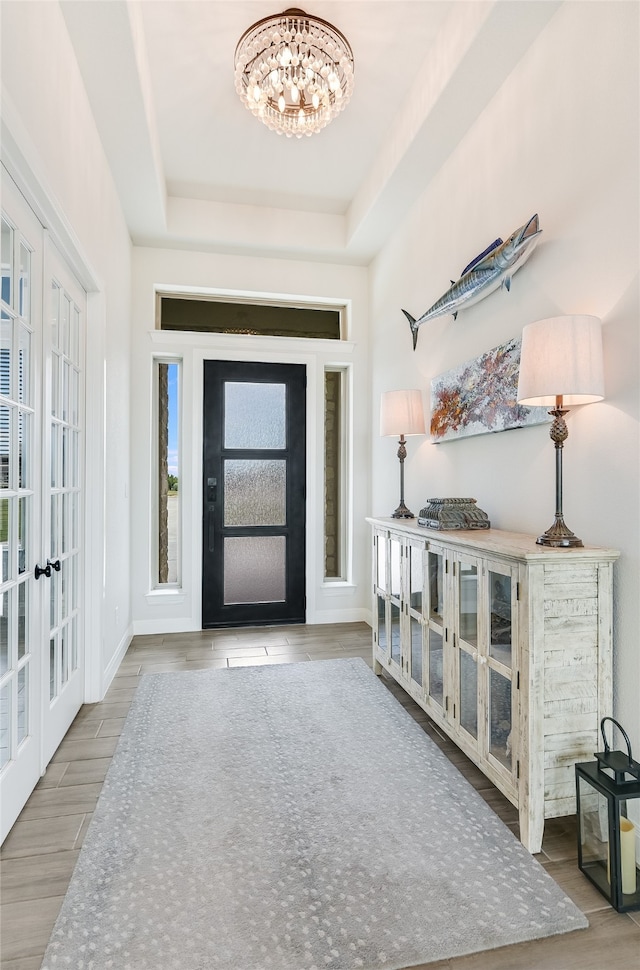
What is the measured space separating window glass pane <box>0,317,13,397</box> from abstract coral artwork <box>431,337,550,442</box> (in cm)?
198

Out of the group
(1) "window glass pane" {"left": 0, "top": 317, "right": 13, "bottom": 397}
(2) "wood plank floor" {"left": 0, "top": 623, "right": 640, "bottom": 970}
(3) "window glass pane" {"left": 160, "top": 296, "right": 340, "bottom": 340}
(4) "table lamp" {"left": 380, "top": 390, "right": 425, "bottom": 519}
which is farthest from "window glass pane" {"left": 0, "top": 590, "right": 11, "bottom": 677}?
(3) "window glass pane" {"left": 160, "top": 296, "right": 340, "bottom": 340}

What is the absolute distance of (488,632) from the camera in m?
1.93

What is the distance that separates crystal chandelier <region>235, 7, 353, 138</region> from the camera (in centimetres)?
238

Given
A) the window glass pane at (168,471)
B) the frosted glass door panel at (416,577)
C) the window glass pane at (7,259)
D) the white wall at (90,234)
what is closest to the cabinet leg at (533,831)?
the frosted glass door panel at (416,577)

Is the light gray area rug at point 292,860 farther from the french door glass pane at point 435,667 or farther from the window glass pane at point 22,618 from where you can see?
the window glass pane at point 22,618

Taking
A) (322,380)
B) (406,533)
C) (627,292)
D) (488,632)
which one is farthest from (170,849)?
(322,380)

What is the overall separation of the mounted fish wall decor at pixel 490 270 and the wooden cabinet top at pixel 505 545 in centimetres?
112

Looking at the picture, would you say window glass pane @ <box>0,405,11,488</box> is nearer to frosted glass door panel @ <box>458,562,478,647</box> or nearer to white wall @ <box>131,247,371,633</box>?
frosted glass door panel @ <box>458,562,478,647</box>

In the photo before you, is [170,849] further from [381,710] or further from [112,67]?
[112,67]

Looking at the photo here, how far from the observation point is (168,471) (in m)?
4.39

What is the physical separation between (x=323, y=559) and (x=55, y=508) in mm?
2510

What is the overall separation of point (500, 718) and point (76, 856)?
1.46 metres

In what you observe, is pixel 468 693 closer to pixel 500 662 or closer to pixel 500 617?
pixel 500 662

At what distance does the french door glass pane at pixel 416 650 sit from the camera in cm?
255
